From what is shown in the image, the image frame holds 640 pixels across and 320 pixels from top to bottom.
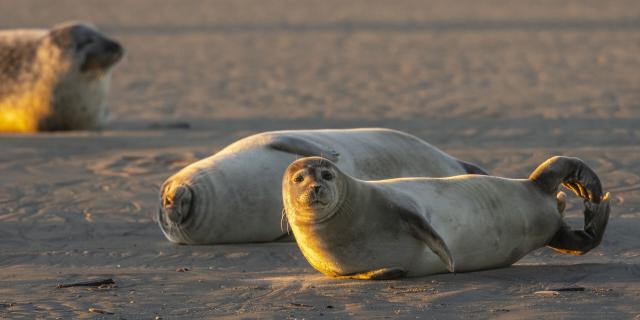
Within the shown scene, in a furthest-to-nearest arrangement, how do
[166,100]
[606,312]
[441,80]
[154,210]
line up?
1. [441,80]
2. [166,100]
3. [154,210]
4. [606,312]

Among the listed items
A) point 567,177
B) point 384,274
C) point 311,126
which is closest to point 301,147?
point 567,177

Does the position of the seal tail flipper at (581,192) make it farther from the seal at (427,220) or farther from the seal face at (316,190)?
the seal face at (316,190)

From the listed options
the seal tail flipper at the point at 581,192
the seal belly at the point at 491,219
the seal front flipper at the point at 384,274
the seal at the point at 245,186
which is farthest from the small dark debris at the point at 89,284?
the seal tail flipper at the point at 581,192

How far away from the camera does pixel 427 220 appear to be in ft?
16.7

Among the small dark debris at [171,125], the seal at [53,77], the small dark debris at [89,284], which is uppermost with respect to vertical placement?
the small dark debris at [89,284]

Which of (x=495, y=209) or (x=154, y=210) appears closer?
(x=495, y=209)

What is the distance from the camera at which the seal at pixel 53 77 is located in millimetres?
10727

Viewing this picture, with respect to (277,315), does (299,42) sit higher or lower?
lower

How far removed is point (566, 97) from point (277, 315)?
8.10 m

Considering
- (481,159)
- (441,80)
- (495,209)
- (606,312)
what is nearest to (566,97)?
(441,80)

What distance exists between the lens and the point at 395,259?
5.07 meters

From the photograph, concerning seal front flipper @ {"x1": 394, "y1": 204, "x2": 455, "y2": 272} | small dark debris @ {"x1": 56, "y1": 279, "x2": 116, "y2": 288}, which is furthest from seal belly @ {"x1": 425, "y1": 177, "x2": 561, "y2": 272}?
small dark debris @ {"x1": 56, "y1": 279, "x2": 116, "y2": 288}

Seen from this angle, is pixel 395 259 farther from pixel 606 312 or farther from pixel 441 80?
pixel 441 80

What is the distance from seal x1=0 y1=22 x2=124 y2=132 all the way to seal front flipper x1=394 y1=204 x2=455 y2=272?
623 centimetres
